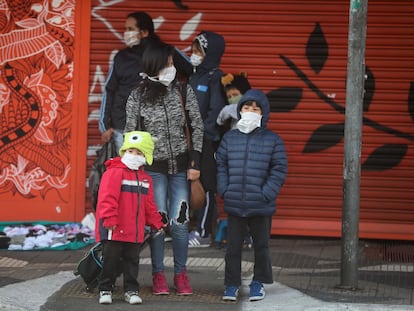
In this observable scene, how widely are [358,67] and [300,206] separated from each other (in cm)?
281

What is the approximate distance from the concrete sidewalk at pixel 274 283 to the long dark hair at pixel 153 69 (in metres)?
1.58

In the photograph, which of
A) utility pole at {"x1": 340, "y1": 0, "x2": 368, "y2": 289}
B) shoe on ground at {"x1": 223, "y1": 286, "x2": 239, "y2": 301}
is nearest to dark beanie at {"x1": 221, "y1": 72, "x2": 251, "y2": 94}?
utility pole at {"x1": 340, "y1": 0, "x2": 368, "y2": 289}

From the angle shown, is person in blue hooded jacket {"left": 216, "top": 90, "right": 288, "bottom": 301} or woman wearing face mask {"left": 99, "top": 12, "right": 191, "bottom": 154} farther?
woman wearing face mask {"left": 99, "top": 12, "right": 191, "bottom": 154}

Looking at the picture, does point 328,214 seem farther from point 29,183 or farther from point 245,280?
point 29,183

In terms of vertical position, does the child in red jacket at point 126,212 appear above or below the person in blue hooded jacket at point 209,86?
below

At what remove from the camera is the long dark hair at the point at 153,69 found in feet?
24.3

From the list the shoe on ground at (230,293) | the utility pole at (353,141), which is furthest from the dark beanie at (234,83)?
the shoe on ground at (230,293)

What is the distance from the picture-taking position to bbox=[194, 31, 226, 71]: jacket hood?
907 cm

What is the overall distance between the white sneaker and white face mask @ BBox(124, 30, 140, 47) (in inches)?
121

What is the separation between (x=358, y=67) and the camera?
7512mm

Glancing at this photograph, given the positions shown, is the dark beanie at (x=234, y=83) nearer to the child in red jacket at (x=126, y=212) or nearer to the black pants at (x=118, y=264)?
the child in red jacket at (x=126, y=212)

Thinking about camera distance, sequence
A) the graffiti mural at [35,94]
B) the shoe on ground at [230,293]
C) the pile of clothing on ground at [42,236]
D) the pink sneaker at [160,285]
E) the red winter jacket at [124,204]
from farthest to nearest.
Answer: the graffiti mural at [35,94], the pile of clothing on ground at [42,236], the pink sneaker at [160,285], the shoe on ground at [230,293], the red winter jacket at [124,204]

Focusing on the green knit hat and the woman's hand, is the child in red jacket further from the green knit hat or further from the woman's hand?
the woman's hand

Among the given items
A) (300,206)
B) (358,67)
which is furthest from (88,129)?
(358,67)
